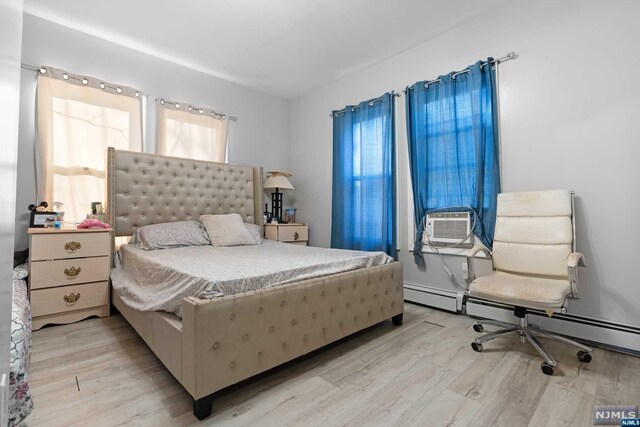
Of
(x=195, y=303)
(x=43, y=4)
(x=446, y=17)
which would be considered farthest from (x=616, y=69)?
(x=43, y=4)

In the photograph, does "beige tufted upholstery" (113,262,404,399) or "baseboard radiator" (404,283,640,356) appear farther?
"baseboard radiator" (404,283,640,356)

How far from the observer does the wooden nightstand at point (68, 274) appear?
225 centimetres

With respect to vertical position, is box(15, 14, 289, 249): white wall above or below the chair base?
above

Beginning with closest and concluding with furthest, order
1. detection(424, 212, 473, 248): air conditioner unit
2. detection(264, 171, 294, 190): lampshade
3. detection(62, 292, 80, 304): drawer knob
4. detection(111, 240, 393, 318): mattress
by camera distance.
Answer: detection(111, 240, 393, 318): mattress
detection(62, 292, 80, 304): drawer knob
detection(424, 212, 473, 248): air conditioner unit
detection(264, 171, 294, 190): lampshade

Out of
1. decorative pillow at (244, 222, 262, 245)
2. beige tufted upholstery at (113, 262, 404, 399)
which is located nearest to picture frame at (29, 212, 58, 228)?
beige tufted upholstery at (113, 262, 404, 399)

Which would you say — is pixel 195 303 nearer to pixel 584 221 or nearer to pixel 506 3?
pixel 584 221

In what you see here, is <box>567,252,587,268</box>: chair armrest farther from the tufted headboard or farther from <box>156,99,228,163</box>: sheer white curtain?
<box>156,99,228,163</box>: sheer white curtain

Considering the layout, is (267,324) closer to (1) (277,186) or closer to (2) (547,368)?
(2) (547,368)

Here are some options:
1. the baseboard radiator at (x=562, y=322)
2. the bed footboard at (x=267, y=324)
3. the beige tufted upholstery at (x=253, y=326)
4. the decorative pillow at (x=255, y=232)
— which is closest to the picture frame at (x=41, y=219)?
the beige tufted upholstery at (x=253, y=326)

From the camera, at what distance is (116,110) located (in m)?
2.97

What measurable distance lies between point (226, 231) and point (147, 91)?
1.74 meters

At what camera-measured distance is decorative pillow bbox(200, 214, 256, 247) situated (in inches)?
118

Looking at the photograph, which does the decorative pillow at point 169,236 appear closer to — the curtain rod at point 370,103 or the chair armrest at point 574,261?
the curtain rod at point 370,103

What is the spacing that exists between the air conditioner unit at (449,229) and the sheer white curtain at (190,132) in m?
2.59
